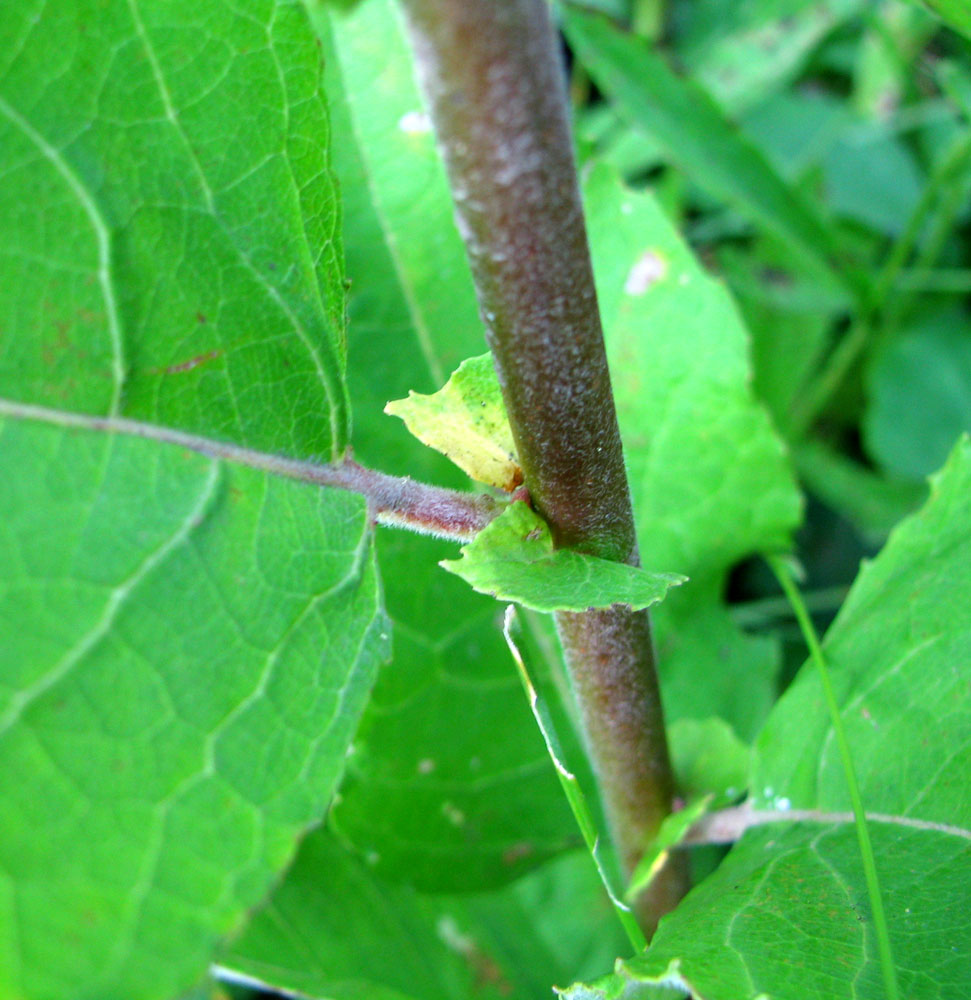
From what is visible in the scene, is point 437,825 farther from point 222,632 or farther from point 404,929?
point 222,632

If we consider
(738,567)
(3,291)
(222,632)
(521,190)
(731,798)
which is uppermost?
(3,291)

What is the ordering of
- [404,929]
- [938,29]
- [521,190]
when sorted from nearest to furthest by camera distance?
[521,190] → [404,929] → [938,29]

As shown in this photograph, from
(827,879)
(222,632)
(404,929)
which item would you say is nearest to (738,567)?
(404,929)

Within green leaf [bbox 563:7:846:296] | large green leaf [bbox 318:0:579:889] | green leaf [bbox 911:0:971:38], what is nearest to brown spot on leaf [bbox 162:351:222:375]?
large green leaf [bbox 318:0:579:889]

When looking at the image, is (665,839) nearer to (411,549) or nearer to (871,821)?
(871,821)

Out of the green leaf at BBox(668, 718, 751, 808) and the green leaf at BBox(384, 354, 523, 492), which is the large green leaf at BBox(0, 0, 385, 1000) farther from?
the green leaf at BBox(668, 718, 751, 808)

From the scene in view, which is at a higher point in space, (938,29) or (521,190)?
(521,190)

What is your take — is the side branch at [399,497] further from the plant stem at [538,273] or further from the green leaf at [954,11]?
the green leaf at [954,11]
